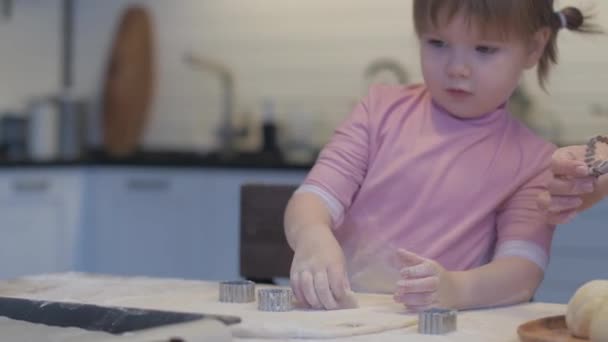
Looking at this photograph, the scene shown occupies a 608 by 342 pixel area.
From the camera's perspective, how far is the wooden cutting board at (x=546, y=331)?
38.9 inches

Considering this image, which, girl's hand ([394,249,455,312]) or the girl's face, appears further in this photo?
the girl's face

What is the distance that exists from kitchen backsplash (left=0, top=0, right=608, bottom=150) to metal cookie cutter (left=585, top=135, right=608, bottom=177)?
220 cm

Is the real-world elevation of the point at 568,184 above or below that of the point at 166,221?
above

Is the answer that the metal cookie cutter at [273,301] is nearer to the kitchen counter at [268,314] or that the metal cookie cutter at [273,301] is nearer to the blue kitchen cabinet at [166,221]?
the kitchen counter at [268,314]

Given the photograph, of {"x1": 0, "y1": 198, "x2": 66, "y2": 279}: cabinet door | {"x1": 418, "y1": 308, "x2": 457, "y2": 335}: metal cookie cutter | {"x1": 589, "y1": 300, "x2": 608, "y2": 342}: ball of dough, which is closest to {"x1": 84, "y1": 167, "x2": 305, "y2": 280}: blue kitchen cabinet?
{"x1": 0, "y1": 198, "x2": 66, "y2": 279}: cabinet door

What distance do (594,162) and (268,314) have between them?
415mm

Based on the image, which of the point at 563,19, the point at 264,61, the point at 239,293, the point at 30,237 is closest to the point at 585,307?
the point at 239,293

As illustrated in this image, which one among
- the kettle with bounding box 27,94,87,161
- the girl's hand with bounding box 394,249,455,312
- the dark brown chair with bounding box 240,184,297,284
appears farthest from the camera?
the kettle with bounding box 27,94,87,161

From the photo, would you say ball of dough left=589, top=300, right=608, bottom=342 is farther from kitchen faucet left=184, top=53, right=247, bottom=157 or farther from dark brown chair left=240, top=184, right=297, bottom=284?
kitchen faucet left=184, top=53, right=247, bottom=157

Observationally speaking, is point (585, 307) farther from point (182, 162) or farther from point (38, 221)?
point (38, 221)

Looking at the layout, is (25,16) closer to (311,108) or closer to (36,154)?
(36,154)

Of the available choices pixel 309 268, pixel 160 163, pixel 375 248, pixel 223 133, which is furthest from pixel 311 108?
pixel 309 268

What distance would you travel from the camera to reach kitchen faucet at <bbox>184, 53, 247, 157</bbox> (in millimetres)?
3980

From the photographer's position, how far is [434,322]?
1101mm
